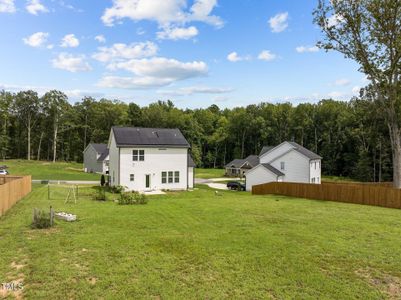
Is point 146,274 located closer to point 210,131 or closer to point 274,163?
point 274,163

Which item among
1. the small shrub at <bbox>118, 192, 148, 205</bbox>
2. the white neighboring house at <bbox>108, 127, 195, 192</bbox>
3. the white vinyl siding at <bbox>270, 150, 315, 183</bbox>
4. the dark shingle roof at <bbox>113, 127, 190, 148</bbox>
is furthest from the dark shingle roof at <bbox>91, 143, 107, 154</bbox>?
the small shrub at <bbox>118, 192, 148, 205</bbox>

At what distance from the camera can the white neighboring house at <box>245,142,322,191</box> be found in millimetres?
37625

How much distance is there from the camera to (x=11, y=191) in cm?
1677

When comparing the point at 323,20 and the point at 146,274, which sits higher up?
the point at 323,20

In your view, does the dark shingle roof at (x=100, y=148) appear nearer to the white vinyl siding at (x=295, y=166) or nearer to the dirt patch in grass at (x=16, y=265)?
the white vinyl siding at (x=295, y=166)

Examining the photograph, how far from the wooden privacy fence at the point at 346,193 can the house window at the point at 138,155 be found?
42.6 feet

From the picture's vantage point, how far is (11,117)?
71.1 meters

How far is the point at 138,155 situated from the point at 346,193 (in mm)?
18928

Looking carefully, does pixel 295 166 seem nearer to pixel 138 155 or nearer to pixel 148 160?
pixel 148 160

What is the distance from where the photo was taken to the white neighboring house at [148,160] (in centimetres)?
3067

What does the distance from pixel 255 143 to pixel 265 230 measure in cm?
6628

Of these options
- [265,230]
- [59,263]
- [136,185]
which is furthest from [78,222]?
[136,185]

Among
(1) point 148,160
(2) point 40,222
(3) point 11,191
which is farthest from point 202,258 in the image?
(1) point 148,160

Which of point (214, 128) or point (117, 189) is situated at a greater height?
point (214, 128)
